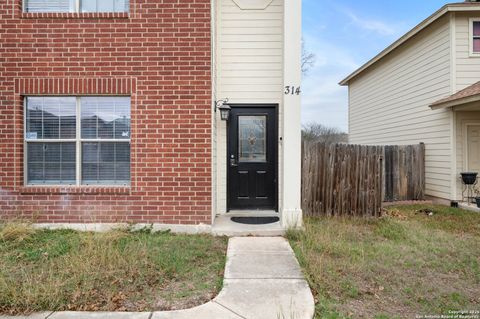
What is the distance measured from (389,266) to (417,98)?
8824 millimetres

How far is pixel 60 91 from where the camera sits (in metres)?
5.69

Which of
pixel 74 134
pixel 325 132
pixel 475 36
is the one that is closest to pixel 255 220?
pixel 74 134

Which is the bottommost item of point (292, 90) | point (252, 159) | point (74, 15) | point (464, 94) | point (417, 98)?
point (252, 159)

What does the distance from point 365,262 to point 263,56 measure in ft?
15.6

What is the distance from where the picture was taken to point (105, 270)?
3863mm

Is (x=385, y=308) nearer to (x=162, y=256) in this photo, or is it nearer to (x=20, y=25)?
(x=162, y=256)

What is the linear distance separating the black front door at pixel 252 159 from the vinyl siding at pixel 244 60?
204 millimetres

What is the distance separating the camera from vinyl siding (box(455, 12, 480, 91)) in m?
9.20

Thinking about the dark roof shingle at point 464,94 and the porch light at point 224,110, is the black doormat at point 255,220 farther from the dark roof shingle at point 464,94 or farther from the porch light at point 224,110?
the dark roof shingle at point 464,94

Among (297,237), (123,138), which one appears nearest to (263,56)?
(123,138)

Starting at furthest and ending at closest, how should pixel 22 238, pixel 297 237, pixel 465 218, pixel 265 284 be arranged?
pixel 465 218, pixel 297 237, pixel 22 238, pixel 265 284

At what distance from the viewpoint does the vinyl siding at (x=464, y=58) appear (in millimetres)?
9195

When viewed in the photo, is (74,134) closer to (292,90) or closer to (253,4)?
(292,90)

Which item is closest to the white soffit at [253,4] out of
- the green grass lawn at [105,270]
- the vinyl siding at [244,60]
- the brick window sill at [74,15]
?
the vinyl siding at [244,60]
